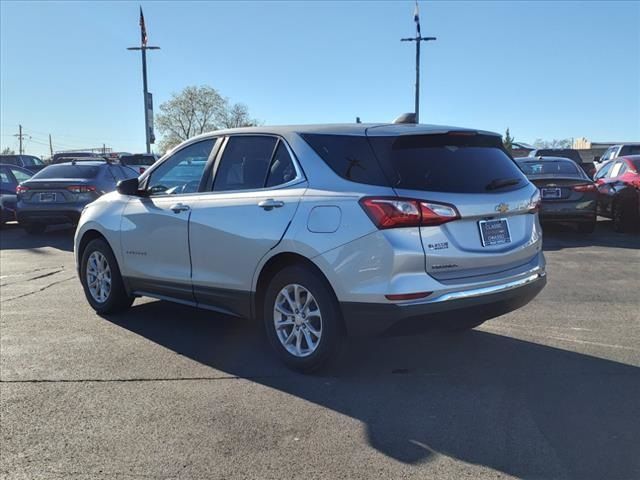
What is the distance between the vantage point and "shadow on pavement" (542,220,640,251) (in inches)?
412

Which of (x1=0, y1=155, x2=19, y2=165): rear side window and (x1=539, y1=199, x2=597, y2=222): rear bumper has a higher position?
(x1=0, y1=155, x2=19, y2=165): rear side window

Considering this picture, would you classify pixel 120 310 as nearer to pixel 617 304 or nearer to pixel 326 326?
pixel 326 326

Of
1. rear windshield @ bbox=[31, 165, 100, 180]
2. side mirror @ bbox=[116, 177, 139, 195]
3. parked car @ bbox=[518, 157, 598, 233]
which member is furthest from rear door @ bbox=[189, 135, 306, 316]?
rear windshield @ bbox=[31, 165, 100, 180]

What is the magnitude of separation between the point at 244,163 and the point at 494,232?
2018 mm

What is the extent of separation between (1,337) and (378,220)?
380 cm

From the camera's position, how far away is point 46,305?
6711mm

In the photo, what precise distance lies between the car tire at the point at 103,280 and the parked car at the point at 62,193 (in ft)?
19.6

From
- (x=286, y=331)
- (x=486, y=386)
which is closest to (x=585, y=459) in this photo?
(x=486, y=386)

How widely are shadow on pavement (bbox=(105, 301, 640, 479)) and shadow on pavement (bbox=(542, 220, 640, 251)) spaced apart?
5.91 metres

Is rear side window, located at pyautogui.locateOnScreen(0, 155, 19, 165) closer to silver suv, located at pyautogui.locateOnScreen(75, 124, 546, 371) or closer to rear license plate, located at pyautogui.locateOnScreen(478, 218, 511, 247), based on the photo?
silver suv, located at pyautogui.locateOnScreen(75, 124, 546, 371)

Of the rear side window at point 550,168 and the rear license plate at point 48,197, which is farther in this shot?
the rear license plate at point 48,197

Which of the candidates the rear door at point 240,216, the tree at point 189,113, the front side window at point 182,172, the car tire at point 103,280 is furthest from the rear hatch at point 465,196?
the tree at point 189,113

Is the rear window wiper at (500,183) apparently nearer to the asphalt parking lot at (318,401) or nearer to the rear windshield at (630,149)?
the asphalt parking lot at (318,401)

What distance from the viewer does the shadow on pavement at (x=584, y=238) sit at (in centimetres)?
1045
